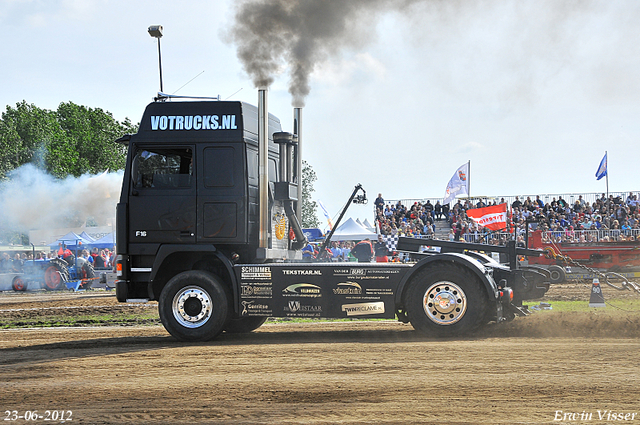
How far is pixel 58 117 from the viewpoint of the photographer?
68.0m

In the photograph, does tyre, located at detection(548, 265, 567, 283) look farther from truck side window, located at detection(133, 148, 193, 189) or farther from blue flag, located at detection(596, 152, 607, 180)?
Result: blue flag, located at detection(596, 152, 607, 180)

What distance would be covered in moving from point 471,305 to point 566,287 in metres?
13.3

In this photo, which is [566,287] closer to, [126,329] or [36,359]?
[126,329]

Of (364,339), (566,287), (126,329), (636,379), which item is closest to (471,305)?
(364,339)

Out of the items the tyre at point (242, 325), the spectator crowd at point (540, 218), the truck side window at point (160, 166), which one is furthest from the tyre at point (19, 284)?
the truck side window at point (160, 166)

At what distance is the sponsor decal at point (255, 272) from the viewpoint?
9312mm

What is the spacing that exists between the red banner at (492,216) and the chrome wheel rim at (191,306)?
696 inches

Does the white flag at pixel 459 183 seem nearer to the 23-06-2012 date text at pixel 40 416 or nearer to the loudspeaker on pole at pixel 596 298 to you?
the loudspeaker on pole at pixel 596 298

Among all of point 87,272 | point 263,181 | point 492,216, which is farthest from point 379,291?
point 87,272

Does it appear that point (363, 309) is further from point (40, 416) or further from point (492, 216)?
point (492, 216)

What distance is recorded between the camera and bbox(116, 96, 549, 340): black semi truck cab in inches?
359

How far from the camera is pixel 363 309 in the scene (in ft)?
29.8

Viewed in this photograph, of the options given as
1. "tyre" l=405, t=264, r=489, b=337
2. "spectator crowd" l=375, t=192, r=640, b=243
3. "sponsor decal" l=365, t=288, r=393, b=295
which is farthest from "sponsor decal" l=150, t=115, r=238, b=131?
"spectator crowd" l=375, t=192, r=640, b=243

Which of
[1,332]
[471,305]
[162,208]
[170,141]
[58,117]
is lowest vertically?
[1,332]
